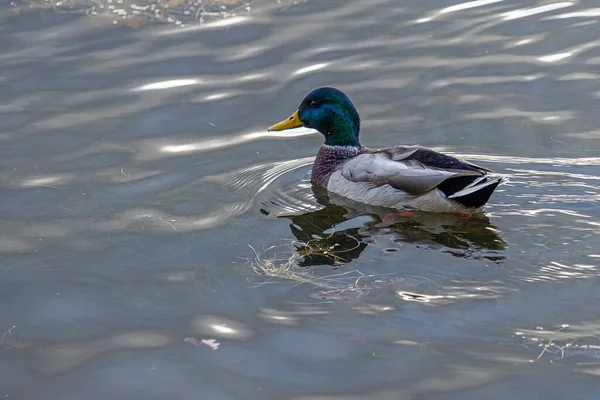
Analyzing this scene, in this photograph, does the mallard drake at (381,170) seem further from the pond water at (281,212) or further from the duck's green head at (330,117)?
the pond water at (281,212)

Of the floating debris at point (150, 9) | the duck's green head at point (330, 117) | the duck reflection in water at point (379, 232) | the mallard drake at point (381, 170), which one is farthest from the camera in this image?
the floating debris at point (150, 9)

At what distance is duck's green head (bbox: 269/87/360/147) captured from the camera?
9227 millimetres

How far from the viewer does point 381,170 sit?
8.62 meters

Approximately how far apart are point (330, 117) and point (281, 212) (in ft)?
4.09

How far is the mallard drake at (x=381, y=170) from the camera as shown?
8164 millimetres

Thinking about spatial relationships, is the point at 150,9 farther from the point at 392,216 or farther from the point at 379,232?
the point at 379,232

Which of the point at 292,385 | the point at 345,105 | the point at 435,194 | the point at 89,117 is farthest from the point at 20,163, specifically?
the point at 292,385

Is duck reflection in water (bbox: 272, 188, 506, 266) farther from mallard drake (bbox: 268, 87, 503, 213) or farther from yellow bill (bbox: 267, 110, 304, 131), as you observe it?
yellow bill (bbox: 267, 110, 304, 131)

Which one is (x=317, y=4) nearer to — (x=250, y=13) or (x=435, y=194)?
(x=250, y=13)

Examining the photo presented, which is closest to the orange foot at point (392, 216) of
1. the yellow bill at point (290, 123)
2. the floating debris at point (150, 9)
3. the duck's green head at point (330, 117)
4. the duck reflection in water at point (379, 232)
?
the duck reflection in water at point (379, 232)

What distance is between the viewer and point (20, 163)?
29.8ft

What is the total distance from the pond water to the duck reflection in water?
3cm

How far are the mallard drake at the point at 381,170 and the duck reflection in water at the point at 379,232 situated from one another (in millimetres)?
114

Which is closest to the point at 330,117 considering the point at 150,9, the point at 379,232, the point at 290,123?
the point at 290,123
